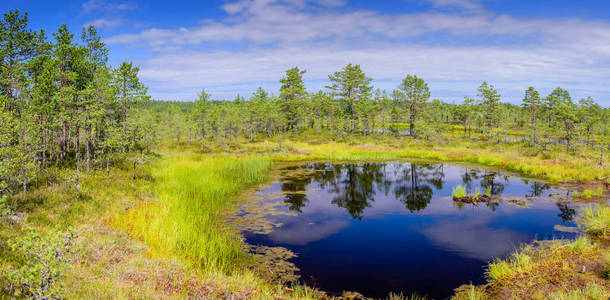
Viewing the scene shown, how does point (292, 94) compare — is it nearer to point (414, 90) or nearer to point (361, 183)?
point (414, 90)

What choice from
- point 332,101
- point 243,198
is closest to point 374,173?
point 243,198

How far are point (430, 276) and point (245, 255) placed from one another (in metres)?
8.04

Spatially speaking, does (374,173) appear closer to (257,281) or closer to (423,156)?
(423,156)

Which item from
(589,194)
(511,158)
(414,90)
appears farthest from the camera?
(414,90)

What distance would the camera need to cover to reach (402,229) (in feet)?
60.6

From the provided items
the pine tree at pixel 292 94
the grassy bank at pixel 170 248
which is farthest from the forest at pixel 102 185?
the pine tree at pixel 292 94

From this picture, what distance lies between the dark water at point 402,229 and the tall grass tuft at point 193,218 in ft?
8.35

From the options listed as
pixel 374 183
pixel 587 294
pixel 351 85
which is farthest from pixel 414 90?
pixel 587 294

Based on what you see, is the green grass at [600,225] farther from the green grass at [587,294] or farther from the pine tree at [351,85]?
the pine tree at [351,85]

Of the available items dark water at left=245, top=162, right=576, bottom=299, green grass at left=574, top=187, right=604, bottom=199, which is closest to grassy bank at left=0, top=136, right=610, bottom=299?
dark water at left=245, top=162, right=576, bottom=299

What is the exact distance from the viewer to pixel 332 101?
85.6 meters

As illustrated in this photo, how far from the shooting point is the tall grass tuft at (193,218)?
12.5 m

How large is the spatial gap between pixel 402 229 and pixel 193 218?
40.3 feet

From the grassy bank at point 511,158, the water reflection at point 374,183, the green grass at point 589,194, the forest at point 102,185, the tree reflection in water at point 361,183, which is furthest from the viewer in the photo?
the grassy bank at point 511,158
